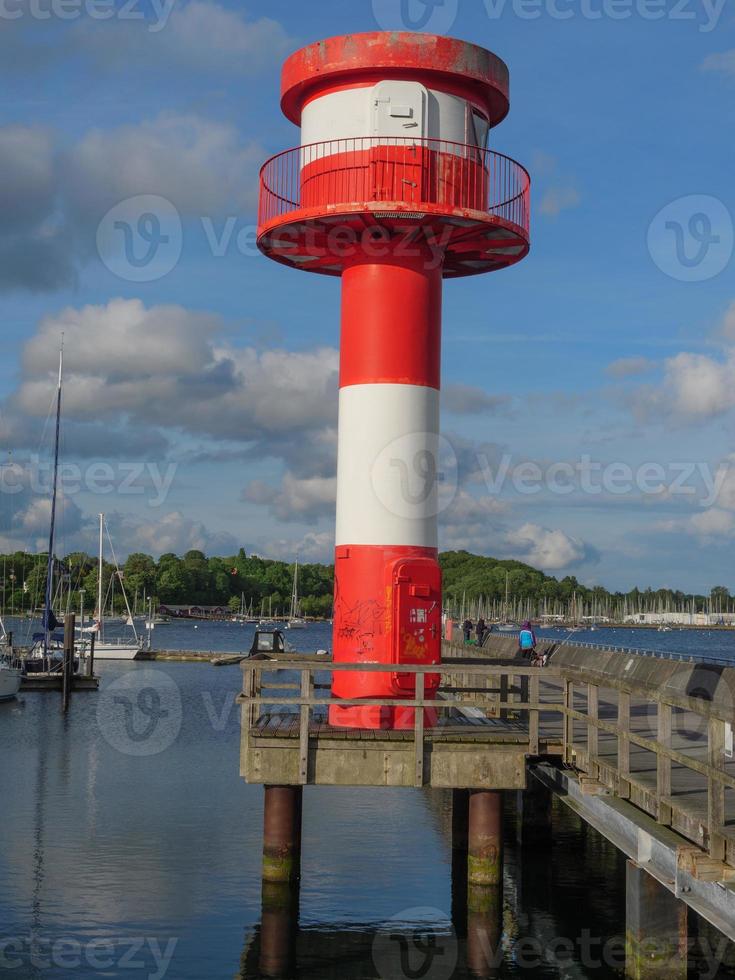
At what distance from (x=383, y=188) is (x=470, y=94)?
7.20 ft

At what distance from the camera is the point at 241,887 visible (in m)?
19.0

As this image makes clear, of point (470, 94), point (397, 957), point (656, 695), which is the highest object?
point (470, 94)

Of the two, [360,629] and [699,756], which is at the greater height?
[360,629]

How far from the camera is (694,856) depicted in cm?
1020

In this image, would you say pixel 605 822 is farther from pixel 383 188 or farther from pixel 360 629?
pixel 383 188

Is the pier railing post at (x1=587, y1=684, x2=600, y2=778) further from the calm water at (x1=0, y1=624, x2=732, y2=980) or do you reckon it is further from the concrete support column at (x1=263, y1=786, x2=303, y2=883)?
the concrete support column at (x1=263, y1=786, x2=303, y2=883)

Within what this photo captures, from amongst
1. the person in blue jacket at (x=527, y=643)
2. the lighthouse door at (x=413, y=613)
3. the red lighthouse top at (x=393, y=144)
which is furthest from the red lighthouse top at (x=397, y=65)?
the person in blue jacket at (x=527, y=643)

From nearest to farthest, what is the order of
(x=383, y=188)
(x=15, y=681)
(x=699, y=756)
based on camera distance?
1. (x=699, y=756)
2. (x=383, y=188)
3. (x=15, y=681)

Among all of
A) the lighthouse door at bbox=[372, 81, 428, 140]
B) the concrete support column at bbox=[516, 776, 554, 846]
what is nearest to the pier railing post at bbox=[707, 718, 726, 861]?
the lighthouse door at bbox=[372, 81, 428, 140]

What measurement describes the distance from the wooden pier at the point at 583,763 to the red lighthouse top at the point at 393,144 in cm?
658

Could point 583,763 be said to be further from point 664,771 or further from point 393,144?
point 393,144

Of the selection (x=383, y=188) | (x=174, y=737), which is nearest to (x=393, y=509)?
(x=383, y=188)

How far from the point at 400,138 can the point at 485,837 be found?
10.1 metres

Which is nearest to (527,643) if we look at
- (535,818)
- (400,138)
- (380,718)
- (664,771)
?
(535,818)
